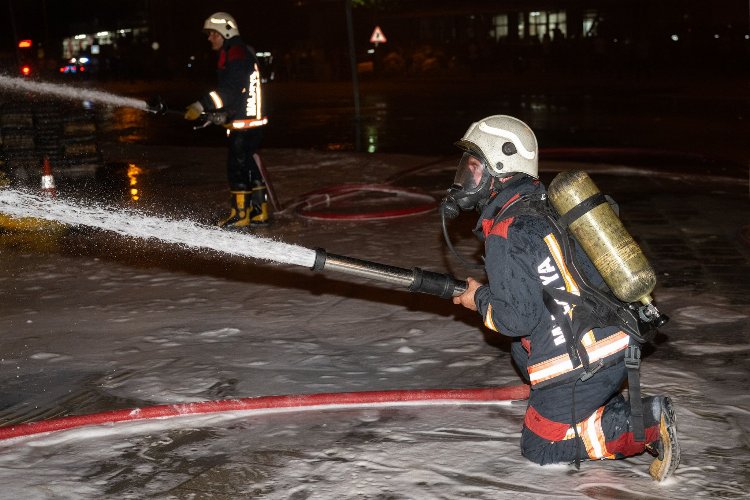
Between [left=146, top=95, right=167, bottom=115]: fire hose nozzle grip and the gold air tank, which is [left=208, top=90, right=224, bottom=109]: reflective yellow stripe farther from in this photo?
the gold air tank

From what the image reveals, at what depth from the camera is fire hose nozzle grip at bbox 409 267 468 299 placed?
433 centimetres

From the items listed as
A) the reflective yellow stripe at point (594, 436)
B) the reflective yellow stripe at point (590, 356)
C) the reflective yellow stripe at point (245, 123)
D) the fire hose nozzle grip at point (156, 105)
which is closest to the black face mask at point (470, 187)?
the reflective yellow stripe at point (590, 356)

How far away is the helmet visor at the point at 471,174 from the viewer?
13.7 ft

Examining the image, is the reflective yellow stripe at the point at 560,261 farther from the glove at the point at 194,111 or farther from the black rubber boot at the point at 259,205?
the black rubber boot at the point at 259,205

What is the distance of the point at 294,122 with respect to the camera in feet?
71.4

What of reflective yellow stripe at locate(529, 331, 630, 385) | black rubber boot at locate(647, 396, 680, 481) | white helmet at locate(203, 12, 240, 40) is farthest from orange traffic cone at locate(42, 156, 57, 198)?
Result: black rubber boot at locate(647, 396, 680, 481)

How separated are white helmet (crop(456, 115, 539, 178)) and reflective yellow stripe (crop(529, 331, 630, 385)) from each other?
78 cm

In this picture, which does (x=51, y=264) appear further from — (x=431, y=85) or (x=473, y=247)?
(x=431, y=85)

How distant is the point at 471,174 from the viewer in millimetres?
4191

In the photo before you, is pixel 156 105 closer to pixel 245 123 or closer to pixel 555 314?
pixel 245 123

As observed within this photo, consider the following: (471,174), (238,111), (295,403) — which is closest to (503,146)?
(471,174)

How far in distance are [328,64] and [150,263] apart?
34615 millimetres

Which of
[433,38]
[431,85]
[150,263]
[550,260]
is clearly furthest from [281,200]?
[433,38]

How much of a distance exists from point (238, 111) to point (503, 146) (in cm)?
571
